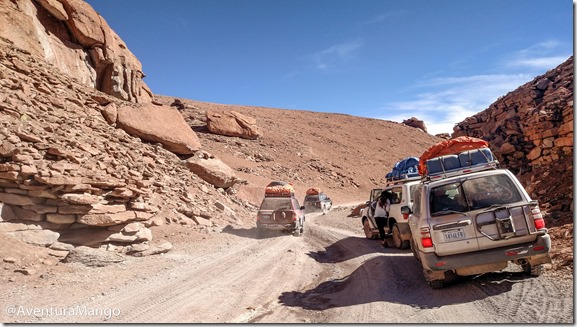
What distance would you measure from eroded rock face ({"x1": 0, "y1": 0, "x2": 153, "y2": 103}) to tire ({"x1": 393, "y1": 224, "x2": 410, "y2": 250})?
18.4 metres

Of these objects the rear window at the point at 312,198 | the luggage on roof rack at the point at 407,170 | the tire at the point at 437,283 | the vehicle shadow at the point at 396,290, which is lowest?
the vehicle shadow at the point at 396,290

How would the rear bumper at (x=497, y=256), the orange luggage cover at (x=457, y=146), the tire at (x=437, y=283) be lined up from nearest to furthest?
the rear bumper at (x=497, y=256), the tire at (x=437, y=283), the orange luggage cover at (x=457, y=146)

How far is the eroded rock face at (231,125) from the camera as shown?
43406mm

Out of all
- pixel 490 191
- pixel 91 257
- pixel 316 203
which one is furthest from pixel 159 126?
pixel 490 191

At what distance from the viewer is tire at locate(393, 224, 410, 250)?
9175mm

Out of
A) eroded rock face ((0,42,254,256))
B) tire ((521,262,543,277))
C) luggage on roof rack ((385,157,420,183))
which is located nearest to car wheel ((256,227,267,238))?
eroded rock face ((0,42,254,256))

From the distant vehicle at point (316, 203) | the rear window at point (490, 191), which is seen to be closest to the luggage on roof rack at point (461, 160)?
the rear window at point (490, 191)

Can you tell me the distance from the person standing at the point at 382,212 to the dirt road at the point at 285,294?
1215mm

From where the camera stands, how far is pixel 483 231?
478 cm

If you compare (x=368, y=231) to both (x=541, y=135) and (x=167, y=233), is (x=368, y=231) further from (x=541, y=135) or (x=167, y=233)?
(x=167, y=233)

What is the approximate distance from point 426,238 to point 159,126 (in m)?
17.9

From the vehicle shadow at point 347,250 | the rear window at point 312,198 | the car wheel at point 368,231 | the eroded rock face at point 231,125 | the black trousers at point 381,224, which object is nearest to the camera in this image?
the vehicle shadow at point 347,250

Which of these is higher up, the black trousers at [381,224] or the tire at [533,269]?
the black trousers at [381,224]

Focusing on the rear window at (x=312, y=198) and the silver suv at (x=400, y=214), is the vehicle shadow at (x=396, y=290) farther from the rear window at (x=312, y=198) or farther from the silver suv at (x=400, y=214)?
the rear window at (x=312, y=198)
